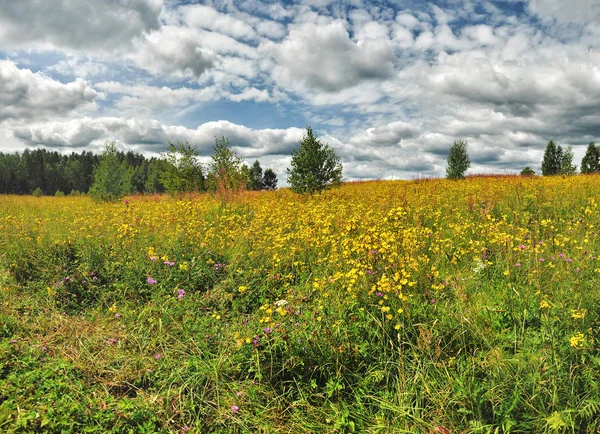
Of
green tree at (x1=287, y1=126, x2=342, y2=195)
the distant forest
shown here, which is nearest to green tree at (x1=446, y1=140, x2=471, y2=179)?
green tree at (x1=287, y1=126, x2=342, y2=195)

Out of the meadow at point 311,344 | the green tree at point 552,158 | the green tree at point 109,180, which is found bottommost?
the meadow at point 311,344

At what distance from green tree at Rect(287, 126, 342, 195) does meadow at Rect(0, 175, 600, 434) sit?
336 inches

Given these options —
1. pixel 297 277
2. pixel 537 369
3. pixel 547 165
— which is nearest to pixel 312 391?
pixel 537 369

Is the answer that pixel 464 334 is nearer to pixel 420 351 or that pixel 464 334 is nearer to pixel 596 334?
pixel 420 351

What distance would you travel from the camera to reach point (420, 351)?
10.8 feet

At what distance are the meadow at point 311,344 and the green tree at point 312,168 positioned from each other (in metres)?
8.52

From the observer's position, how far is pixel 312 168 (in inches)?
542

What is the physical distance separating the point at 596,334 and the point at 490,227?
2817 mm

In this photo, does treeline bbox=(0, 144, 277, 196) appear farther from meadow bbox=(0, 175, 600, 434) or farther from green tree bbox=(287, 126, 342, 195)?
meadow bbox=(0, 175, 600, 434)

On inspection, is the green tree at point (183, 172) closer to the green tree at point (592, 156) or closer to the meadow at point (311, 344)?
the meadow at point (311, 344)

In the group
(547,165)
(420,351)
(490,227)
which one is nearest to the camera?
(420,351)

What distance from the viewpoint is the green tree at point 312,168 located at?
44.9 ft

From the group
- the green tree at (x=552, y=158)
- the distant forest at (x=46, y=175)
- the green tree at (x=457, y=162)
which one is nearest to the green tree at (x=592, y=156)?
the green tree at (x=552, y=158)

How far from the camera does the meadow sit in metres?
2.72
